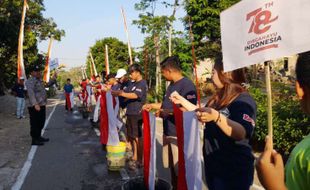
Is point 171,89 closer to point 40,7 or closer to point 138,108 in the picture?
point 138,108

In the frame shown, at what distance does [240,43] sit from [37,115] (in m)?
7.70

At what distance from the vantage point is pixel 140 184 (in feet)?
14.3

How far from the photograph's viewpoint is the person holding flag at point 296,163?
4.19 feet

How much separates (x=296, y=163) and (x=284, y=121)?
5.56m

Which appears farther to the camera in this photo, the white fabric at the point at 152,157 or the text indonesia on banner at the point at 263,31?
the white fabric at the point at 152,157

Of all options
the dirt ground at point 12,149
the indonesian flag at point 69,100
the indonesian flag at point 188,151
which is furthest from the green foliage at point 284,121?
the indonesian flag at point 69,100

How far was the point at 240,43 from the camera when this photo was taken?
245cm

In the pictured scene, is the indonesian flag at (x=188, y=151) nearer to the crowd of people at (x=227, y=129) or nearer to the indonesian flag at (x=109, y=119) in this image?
the crowd of people at (x=227, y=129)

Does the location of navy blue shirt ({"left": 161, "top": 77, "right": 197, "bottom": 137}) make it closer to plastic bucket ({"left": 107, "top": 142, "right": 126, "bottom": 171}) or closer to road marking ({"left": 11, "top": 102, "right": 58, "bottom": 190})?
plastic bucket ({"left": 107, "top": 142, "right": 126, "bottom": 171})

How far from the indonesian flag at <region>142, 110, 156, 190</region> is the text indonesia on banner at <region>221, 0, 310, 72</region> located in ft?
6.42

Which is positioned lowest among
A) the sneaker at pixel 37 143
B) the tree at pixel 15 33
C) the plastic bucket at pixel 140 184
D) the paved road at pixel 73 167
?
the paved road at pixel 73 167

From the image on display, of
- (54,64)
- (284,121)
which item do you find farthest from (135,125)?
(54,64)

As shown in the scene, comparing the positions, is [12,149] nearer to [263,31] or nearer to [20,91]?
[263,31]

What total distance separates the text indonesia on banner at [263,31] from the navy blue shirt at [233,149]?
0.32 metres
